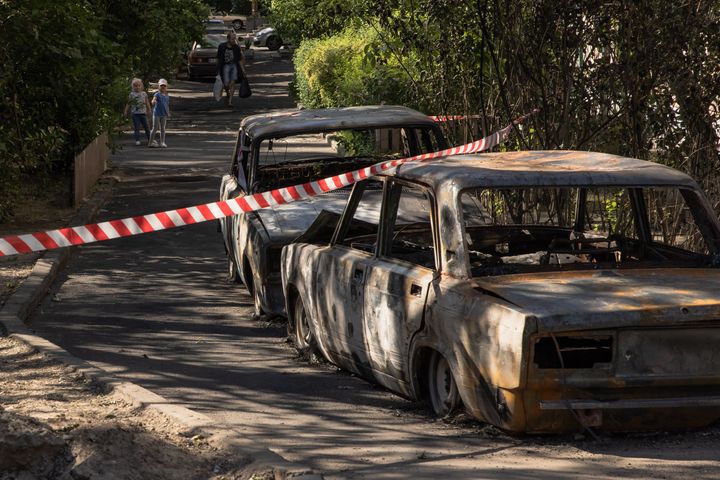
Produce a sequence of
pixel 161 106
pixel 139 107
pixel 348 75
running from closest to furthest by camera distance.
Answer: pixel 348 75 → pixel 161 106 → pixel 139 107

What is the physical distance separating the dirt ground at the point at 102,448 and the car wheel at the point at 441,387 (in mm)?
1358

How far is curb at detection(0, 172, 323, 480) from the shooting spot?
6.18m

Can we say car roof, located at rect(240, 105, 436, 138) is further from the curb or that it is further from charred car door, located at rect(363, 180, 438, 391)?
charred car door, located at rect(363, 180, 438, 391)

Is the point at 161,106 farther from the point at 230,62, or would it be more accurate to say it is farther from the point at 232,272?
the point at 232,272

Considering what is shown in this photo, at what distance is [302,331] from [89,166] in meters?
13.0

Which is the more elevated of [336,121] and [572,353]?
[336,121]

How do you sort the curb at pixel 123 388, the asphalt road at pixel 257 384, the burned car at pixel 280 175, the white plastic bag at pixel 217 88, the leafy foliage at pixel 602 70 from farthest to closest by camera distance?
the white plastic bag at pixel 217 88
the leafy foliage at pixel 602 70
the burned car at pixel 280 175
the asphalt road at pixel 257 384
the curb at pixel 123 388

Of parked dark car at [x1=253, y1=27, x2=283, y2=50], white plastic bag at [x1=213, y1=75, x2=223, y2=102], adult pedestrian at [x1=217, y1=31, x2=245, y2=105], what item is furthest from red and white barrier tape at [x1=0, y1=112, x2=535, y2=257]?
parked dark car at [x1=253, y1=27, x2=283, y2=50]

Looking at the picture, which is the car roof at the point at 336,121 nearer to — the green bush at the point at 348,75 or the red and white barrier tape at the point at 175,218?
the red and white barrier tape at the point at 175,218

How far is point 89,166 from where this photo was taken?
22.0 metres

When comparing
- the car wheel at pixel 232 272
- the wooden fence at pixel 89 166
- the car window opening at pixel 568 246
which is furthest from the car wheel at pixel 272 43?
the car window opening at pixel 568 246

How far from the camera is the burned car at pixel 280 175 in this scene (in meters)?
10.8

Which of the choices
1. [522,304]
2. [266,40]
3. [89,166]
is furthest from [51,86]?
[266,40]

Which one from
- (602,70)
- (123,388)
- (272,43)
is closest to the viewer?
(123,388)
